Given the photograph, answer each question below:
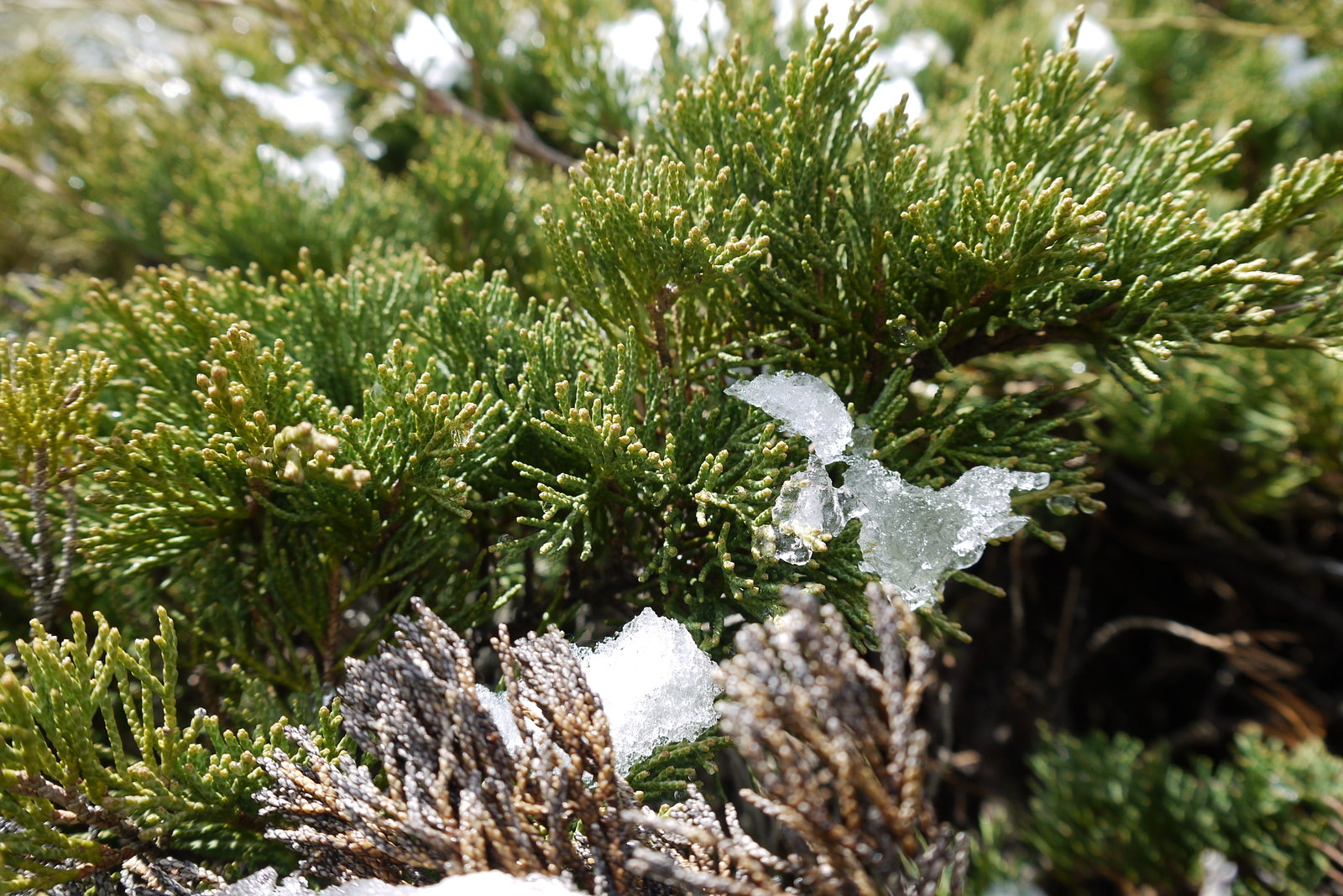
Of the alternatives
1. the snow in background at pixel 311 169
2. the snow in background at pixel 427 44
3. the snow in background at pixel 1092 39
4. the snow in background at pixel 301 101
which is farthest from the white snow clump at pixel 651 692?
the snow in background at pixel 301 101

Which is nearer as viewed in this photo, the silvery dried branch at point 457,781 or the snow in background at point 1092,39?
the silvery dried branch at point 457,781

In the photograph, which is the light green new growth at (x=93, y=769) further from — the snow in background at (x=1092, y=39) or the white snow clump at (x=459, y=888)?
the snow in background at (x=1092, y=39)

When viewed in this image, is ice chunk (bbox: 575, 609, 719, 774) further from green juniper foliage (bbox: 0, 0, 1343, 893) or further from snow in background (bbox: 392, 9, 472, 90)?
snow in background (bbox: 392, 9, 472, 90)

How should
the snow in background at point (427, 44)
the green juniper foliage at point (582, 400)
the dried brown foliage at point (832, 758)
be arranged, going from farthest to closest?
the snow in background at point (427, 44) → the green juniper foliage at point (582, 400) → the dried brown foliage at point (832, 758)

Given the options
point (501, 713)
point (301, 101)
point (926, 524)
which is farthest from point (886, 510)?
point (301, 101)

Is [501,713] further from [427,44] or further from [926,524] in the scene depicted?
[427,44]

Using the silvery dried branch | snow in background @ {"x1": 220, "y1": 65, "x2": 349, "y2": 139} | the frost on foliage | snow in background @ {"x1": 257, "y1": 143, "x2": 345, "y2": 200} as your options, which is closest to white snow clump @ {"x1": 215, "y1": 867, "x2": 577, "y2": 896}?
the silvery dried branch

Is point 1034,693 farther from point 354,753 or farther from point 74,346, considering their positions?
point 74,346
